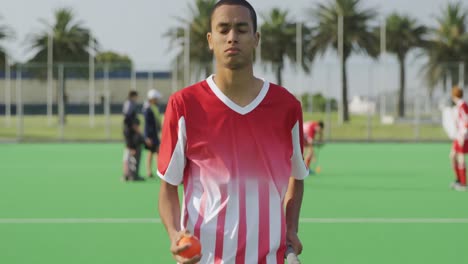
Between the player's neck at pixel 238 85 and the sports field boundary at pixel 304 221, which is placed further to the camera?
the sports field boundary at pixel 304 221

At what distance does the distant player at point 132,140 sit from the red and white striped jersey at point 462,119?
20.4ft

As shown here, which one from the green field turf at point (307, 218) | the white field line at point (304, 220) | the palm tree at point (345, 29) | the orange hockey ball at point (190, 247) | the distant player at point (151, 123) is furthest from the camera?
the palm tree at point (345, 29)

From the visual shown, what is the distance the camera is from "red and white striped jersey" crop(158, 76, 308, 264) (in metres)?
2.85

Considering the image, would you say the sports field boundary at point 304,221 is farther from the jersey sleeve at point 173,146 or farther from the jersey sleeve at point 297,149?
the jersey sleeve at point 173,146

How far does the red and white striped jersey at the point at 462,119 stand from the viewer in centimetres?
1292

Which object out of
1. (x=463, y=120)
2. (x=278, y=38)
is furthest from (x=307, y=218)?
(x=278, y=38)

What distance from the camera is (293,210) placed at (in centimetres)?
304

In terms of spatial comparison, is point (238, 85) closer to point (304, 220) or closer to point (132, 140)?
point (304, 220)

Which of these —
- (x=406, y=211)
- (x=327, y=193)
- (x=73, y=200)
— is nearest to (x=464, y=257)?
(x=406, y=211)

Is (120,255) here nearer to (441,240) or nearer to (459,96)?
(441,240)

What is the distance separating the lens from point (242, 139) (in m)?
2.86

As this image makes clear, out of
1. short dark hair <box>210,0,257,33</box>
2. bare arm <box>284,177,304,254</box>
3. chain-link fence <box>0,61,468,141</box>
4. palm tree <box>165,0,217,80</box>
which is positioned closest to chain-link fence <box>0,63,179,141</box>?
chain-link fence <box>0,61,468,141</box>

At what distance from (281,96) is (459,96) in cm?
1055

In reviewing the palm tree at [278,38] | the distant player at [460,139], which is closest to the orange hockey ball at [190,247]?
the distant player at [460,139]
